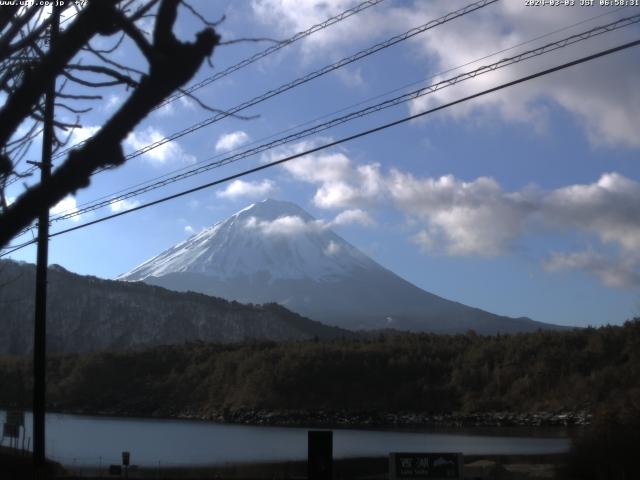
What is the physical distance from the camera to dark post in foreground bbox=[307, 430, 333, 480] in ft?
42.3

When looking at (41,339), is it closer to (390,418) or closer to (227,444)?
(227,444)

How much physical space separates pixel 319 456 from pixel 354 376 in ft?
241

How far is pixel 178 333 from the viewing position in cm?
12938

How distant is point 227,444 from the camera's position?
47.6 meters

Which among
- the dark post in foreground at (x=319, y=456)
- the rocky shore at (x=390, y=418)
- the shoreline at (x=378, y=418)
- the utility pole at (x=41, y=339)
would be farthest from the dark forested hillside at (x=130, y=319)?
the dark post in foreground at (x=319, y=456)

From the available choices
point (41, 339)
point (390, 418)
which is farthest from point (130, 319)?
point (41, 339)

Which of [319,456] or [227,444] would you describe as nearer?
[319,456]

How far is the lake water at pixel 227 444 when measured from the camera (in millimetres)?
38941

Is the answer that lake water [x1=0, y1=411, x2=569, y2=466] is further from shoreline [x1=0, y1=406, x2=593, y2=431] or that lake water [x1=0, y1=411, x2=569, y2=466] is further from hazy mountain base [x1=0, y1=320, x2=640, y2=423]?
hazy mountain base [x1=0, y1=320, x2=640, y2=423]

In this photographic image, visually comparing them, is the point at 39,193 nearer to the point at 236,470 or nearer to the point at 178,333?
the point at 236,470

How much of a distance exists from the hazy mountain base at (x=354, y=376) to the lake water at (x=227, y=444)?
17522 mm

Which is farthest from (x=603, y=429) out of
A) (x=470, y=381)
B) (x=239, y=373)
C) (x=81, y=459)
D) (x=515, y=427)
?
(x=239, y=373)

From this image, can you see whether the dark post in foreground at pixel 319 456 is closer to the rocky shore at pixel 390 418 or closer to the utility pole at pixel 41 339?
the utility pole at pixel 41 339

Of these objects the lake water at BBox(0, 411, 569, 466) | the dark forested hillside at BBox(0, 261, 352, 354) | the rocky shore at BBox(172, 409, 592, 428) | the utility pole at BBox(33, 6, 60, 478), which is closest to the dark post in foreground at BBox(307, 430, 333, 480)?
the utility pole at BBox(33, 6, 60, 478)
